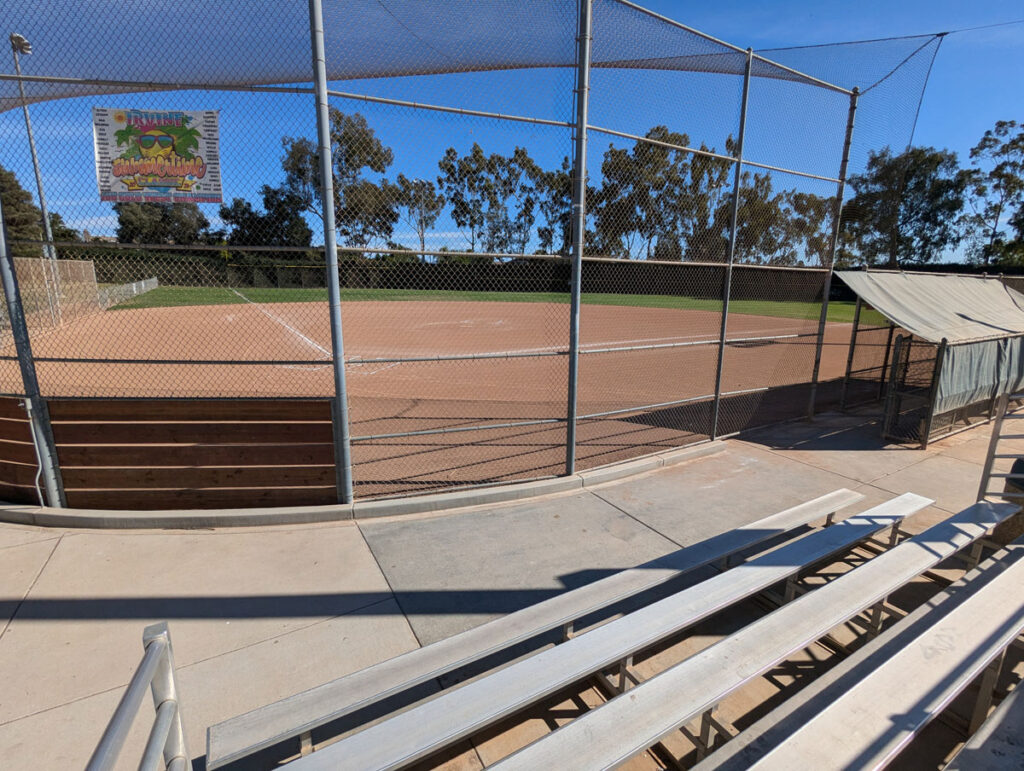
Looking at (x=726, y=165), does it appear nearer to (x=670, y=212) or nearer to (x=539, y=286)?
(x=670, y=212)

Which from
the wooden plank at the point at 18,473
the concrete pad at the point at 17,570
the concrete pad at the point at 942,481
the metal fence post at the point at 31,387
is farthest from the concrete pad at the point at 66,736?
the concrete pad at the point at 942,481

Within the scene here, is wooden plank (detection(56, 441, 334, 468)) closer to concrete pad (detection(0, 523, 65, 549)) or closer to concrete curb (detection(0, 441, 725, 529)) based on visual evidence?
concrete curb (detection(0, 441, 725, 529))

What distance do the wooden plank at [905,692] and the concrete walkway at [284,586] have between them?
6.20ft

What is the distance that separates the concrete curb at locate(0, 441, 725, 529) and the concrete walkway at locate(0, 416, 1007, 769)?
0.09m

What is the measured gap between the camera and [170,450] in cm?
460

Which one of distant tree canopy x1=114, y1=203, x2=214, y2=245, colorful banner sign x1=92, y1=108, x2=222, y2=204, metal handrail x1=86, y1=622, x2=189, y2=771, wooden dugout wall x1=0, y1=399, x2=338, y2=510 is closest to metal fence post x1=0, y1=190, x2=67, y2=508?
wooden dugout wall x1=0, y1=399, x2=338, y2=510

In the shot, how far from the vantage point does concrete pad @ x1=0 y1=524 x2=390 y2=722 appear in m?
2.99

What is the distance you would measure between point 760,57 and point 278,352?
13.4 meters

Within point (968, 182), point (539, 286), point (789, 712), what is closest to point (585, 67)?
point (539, 286)

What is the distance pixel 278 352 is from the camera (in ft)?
49.4

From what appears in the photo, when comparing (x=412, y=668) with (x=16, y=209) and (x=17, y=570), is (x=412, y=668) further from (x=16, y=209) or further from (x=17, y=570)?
(x=16, y=209)

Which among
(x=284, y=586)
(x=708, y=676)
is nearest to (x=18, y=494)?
(x=284, y=586)

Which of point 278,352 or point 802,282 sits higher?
point 802,282

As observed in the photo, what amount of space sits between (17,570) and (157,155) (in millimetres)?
3263
